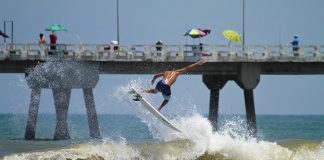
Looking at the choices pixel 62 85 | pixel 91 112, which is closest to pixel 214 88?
pixel 91 112

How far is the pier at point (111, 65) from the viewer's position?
51.6m

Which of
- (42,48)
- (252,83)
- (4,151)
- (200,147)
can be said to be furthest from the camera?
(252,83)

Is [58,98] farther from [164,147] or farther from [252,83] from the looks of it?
[164,147]

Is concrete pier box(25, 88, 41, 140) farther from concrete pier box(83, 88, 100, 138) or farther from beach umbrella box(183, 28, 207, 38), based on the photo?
beach umbrella box(183, 28, 207, 38)

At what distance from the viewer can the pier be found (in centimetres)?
5156

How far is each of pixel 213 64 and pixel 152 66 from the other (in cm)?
372

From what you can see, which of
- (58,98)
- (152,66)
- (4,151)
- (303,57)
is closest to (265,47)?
(303,57)

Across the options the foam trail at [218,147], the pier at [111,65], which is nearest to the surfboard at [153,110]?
the foam trail at [218,147]

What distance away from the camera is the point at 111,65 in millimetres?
53594

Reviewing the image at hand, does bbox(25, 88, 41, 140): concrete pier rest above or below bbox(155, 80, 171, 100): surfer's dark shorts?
below

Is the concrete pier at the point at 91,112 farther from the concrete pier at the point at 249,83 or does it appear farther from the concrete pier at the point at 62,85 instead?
the concrete pier at the point at 249,83

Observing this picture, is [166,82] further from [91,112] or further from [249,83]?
[249,83]

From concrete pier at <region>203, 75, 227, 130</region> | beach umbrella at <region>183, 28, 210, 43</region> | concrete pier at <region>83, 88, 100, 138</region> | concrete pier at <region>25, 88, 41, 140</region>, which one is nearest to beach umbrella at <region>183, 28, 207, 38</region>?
beach umbrella at <region>183, 28, 210, 43</region>

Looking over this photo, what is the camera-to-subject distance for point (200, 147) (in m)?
29.6
